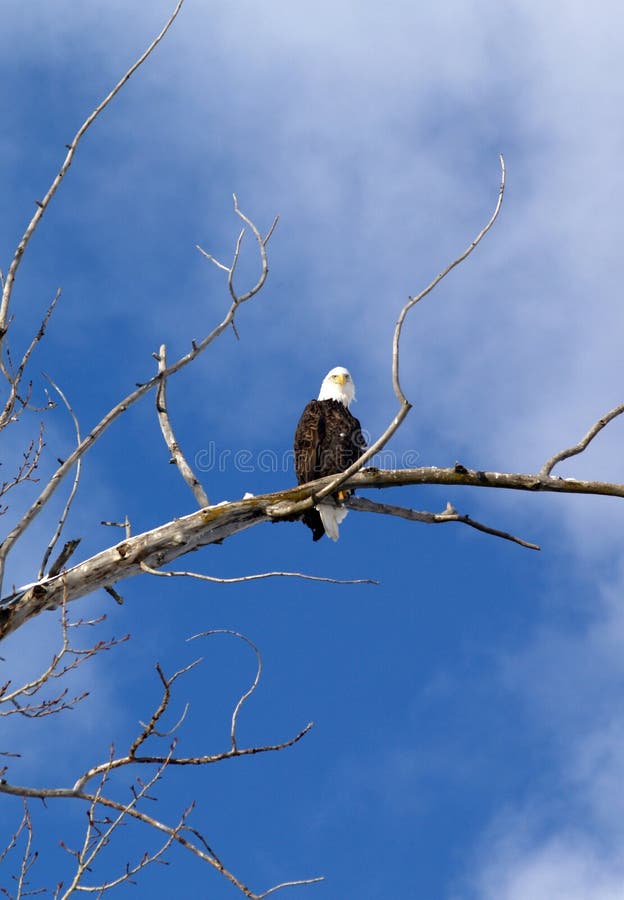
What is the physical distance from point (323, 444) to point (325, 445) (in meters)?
0.02

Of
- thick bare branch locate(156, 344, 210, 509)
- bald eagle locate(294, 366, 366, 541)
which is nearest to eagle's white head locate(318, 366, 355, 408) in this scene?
bald eagle locate(294, 366, 366, 541)

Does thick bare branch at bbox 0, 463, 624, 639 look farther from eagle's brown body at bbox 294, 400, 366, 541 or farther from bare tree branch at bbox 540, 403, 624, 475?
eagle's brown body at bbox 294, 400, 366, 541

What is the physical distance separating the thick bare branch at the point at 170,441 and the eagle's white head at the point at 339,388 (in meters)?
2.38

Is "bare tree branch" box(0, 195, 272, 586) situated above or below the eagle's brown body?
below

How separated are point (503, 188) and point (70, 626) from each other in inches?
126

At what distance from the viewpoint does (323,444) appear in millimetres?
7824

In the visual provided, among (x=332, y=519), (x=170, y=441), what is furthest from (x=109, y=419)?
(x=332, y=519)

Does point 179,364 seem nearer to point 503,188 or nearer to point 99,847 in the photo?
point 503,188

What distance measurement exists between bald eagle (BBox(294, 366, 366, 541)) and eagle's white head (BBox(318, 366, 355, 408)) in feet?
0.08

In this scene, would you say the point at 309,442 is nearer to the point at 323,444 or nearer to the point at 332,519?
the point at 323,444

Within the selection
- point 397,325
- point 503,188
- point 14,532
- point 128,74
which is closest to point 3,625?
point 14,532

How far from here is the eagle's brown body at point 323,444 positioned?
7695mm

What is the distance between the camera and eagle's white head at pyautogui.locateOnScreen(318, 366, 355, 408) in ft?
27.4

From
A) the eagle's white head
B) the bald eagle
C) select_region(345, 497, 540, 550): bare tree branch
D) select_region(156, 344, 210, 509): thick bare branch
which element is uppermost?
the eagle's white head
